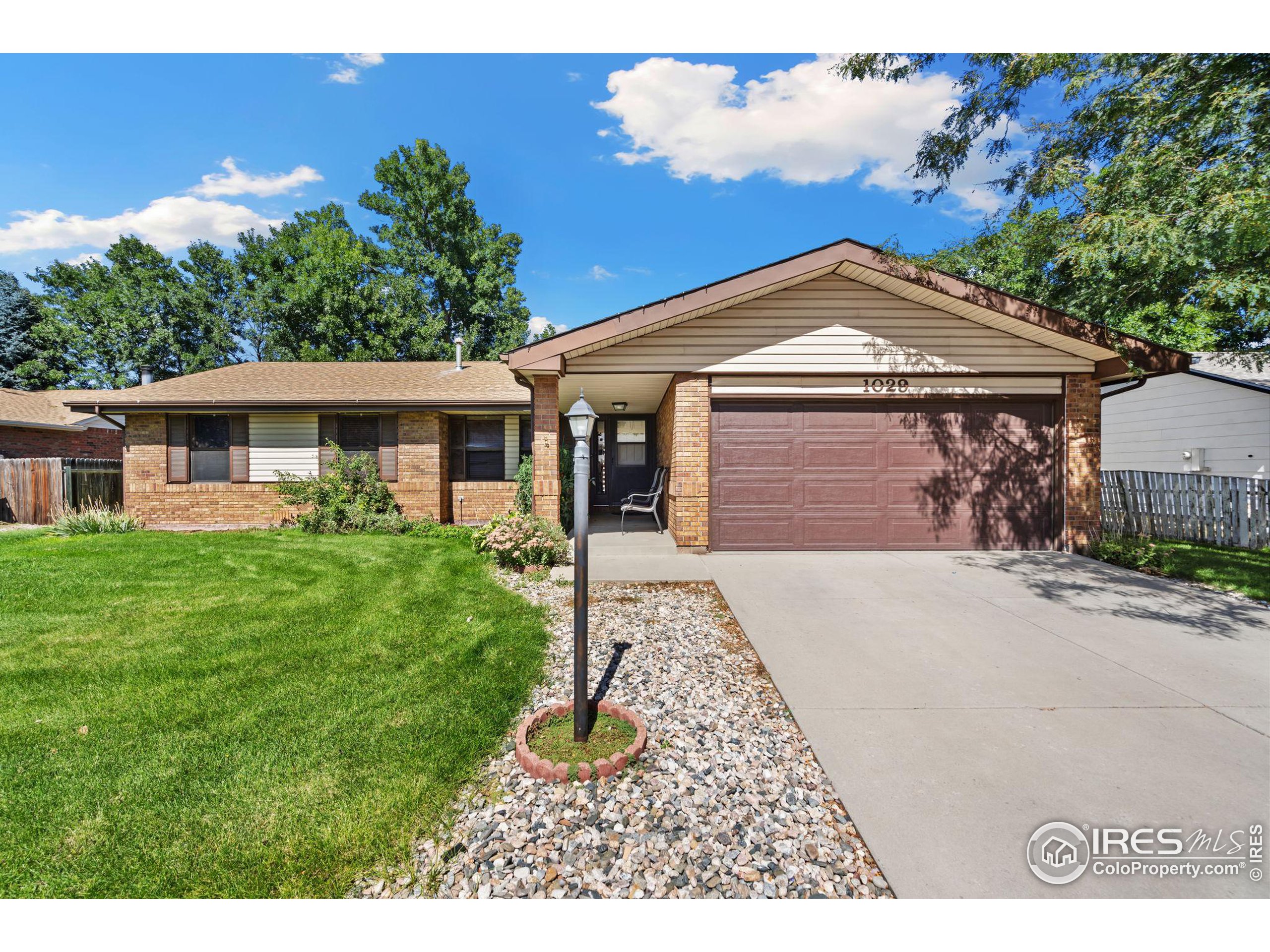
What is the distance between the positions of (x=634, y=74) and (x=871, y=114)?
6.26 meters

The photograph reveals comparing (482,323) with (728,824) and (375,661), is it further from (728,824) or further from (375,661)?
(728,824)

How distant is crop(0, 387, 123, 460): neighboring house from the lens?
534 inches

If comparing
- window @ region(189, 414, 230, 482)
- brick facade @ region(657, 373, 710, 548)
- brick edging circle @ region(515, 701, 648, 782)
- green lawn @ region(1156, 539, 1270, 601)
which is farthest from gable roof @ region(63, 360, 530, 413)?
green lawn @ region(1156, 539, 1270, 601)

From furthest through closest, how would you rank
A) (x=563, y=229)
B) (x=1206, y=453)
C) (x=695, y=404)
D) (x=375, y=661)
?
1. (x=563, y=229)
2. (x=1206, y=453)
3. (x=695, y=404)
4. (x=375, y=661)

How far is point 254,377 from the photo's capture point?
11844 mm

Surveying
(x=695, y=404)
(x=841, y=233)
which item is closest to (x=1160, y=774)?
(x=695, y=404)

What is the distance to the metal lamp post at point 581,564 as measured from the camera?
2605 millimetres

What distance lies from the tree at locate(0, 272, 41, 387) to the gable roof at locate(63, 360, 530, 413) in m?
18.3

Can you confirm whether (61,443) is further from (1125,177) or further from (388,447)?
(1125,177)

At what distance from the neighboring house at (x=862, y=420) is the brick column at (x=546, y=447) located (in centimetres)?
2

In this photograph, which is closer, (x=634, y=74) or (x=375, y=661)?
(x=375, y=661)

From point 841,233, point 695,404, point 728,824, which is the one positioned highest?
point 841,233

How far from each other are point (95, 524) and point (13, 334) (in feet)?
80.5

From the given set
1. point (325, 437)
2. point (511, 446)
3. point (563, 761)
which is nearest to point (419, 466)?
point (511, 446)
